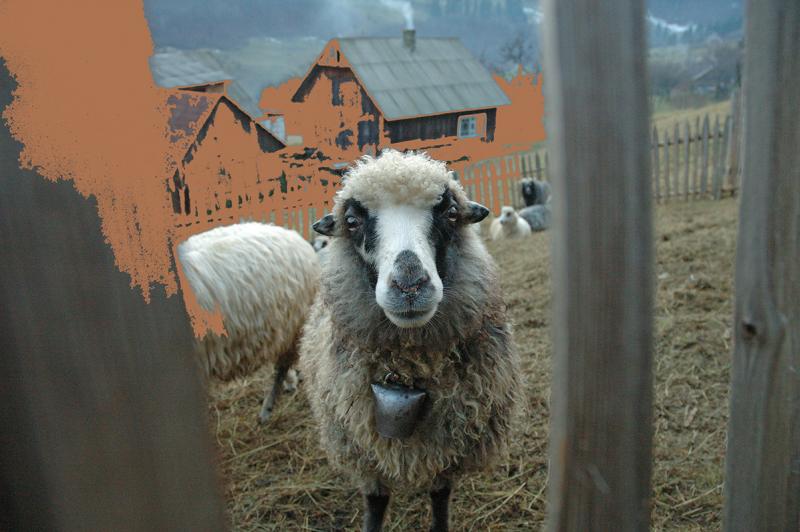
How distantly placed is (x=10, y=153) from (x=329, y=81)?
11.5 ft

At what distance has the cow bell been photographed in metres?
2.26

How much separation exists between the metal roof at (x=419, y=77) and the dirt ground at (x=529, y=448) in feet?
7.08

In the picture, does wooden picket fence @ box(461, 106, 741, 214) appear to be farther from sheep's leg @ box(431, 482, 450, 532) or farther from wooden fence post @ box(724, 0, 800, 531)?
wooden fence post @ box(724, 0, 800, 531)

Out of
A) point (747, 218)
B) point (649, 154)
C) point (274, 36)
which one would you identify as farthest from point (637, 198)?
point (274, 36)

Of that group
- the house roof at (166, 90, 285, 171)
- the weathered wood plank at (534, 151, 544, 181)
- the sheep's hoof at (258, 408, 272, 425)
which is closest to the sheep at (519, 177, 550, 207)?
the weathered wood plank at (534, 151, 544, 181)

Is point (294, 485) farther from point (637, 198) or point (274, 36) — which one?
point (274, 36)

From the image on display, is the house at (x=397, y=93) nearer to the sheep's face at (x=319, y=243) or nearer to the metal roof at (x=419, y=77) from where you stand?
the metal roof at (x=419, y=77)

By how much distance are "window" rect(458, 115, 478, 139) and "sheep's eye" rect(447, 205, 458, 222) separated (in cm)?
168

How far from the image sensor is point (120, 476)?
79cm

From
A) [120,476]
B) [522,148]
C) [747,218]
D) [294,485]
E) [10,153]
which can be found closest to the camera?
[10,153]

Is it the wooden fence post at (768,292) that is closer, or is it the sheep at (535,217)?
the wooden fence post at (768,292)

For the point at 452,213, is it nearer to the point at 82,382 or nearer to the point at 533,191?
the point at 82,382

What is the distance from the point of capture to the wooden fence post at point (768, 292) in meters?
1.00
